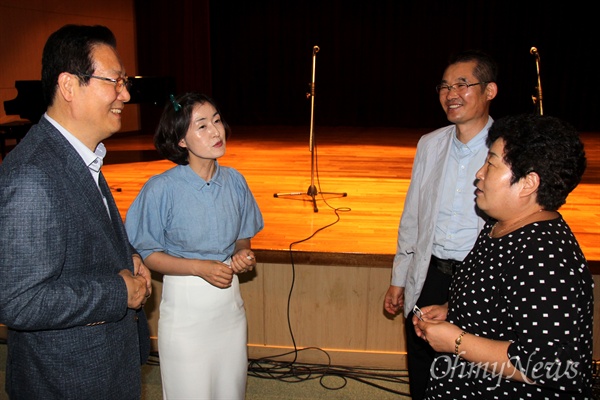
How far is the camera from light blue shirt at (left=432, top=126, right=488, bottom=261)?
203 cm

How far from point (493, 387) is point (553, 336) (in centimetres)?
27

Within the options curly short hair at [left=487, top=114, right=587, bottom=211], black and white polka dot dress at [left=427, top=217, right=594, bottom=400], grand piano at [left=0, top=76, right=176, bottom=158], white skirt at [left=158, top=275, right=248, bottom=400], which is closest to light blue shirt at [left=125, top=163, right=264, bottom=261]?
white skirt at [left=158, top=275, right=248, bottom=400]

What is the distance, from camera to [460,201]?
2.05m

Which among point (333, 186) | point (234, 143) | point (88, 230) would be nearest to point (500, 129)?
point (88, 230)

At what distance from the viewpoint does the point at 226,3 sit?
34.3 feet

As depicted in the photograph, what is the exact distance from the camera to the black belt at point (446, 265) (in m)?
2.08

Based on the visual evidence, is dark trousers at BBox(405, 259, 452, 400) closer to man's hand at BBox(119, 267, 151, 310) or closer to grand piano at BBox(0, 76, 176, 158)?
man's hand at BBox(119, 267, 151, 310)

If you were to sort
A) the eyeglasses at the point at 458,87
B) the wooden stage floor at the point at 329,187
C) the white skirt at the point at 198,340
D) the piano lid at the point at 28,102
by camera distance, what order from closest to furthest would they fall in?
the white skirt at the point at 198,340
the eyeglasses at the point at 458,87
the wooden stage floor at the point at 329,187
the piano lid at the point at 28,102

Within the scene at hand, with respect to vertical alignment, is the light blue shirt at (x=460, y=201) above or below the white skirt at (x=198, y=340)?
above

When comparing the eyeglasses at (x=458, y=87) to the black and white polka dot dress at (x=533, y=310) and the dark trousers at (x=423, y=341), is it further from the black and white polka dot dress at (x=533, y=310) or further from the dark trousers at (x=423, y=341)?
the black and white polka dot dress at (x=533, y=310)

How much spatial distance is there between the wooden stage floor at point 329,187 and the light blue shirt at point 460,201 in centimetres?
86

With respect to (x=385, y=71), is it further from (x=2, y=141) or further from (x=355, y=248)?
(x=355, y=248)

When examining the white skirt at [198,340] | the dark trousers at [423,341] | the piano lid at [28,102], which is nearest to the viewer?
the white skirt at [198,340]

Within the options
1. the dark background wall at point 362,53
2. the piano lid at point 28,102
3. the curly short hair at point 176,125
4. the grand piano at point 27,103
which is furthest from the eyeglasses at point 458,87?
the dark background wall at point 362,53
